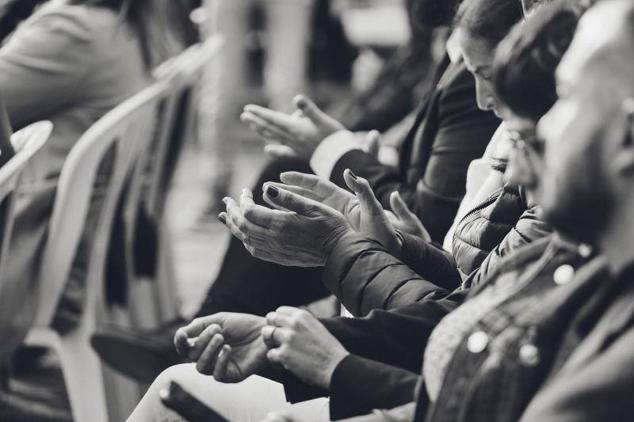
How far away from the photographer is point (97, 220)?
2.84 meters

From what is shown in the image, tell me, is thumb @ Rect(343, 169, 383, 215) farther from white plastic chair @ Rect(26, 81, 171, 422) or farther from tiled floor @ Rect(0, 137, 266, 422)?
tiled floor @ Rect(0, 137, 266, 422)

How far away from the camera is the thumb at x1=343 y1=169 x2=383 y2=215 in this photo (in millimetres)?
1827

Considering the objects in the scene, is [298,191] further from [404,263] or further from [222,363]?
[222,363]

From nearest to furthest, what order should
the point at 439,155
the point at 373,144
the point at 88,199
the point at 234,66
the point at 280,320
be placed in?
the point at 280,320, the point at 439,155, the point at 373,144, the point at 88,199, the point at 234,66

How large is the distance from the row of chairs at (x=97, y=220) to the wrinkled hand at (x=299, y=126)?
1.23 feet

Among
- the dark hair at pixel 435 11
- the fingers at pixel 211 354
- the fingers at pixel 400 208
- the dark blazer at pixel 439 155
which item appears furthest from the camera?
the dark hair at pixel 435 11

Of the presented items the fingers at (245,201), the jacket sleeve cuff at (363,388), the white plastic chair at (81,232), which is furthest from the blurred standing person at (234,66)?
the jacket sleeve cuff at (363,388)

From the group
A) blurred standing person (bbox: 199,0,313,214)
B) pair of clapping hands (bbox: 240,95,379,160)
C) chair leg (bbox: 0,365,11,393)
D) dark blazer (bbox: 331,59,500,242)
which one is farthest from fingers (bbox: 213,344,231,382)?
blurred standing person (bbox: 199,0,313,214)

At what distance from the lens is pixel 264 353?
5.01 feet

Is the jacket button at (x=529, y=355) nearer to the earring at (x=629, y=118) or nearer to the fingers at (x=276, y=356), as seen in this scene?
the earring at (x=629, y=118)

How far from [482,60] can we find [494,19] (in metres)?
0.07

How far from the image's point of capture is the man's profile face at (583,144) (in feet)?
3.53

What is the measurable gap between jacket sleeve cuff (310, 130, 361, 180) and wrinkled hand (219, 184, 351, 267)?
62 cm

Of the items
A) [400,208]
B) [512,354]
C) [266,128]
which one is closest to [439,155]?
[400,208]
